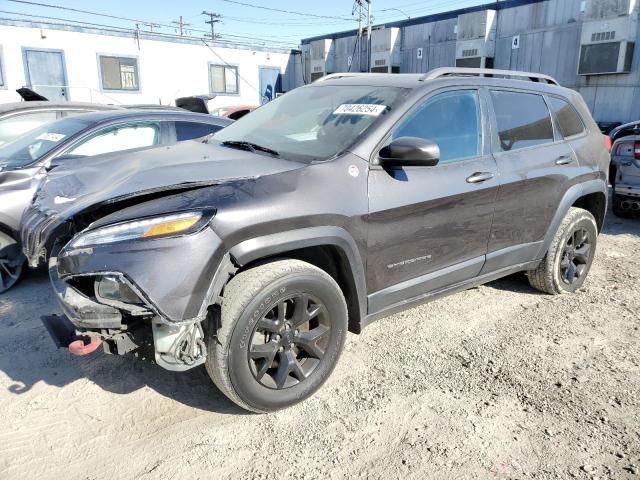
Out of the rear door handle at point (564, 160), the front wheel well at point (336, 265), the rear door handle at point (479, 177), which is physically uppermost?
the rear door handle at point (564, 160)

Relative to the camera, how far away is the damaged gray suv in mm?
2355

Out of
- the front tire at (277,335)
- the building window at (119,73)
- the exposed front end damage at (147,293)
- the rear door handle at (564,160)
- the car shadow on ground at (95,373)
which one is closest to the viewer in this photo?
the exposed front end damage at (147,293)

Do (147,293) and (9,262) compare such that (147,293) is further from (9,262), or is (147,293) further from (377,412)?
(9,262)

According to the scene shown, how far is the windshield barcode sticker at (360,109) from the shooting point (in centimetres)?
316

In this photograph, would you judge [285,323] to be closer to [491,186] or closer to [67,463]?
[67,463]

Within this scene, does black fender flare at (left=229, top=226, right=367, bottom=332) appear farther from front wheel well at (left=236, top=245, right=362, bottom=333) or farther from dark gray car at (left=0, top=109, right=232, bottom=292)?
dark gray car at (left=0, top=109, right=232, bottom=292)

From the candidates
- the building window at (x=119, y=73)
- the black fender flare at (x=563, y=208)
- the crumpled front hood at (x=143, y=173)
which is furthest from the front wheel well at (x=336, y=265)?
the building window at (x=119, y=73)

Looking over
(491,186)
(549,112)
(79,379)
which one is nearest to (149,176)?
(79,379)

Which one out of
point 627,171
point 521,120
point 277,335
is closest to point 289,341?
point 277,335

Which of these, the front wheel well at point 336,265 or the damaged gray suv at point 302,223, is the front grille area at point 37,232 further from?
the front wheel well at point 336,265

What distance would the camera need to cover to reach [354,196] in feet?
9.34

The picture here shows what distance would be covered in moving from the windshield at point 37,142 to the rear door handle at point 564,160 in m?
4.07

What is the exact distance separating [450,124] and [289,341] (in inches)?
69.4

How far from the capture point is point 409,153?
283 cm
